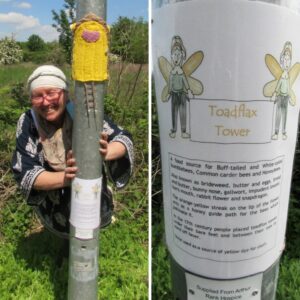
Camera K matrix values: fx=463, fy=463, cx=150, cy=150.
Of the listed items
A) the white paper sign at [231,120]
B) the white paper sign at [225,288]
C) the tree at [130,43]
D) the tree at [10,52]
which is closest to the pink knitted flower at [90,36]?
the white paper sign at [231,120]

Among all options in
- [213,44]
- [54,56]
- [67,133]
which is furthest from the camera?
[54,56]

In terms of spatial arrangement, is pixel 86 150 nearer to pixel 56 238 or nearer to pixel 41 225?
pixel 56 238

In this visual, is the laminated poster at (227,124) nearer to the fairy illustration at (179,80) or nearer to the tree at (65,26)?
the fairy illustration at (179,80)

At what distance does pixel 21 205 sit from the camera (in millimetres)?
4418

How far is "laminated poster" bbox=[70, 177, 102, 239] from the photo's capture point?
2230mm

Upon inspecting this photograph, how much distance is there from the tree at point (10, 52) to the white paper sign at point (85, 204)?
3.29 metres

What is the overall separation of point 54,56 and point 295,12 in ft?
11.1

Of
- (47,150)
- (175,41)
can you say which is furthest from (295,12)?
(47,150)

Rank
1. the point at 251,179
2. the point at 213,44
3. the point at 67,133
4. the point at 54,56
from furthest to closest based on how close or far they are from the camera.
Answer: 1. the point at 54,56
2. the point at 67,133
3. the point at 251,179
4. the point at 213,44

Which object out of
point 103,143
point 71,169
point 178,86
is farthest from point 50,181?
point 178,86

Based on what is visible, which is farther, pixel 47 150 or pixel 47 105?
pixel 47 150

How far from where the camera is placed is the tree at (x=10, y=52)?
16.5ft

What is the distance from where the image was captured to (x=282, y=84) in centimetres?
188

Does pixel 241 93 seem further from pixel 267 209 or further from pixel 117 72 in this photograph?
pixel 117 72
